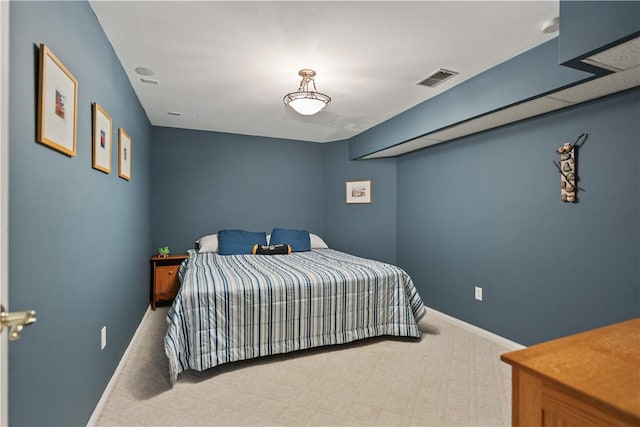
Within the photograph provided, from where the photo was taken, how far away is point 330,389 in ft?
7.37

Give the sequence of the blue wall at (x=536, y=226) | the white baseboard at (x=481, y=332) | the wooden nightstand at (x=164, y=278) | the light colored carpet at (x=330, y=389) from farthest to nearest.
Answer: the wooden nightstand at (x=164, y=278) < the white baseboard at (x=481, y=332) < the blue wall at (x=536, y=226) < the light colored carpet at (x=330, y=389)

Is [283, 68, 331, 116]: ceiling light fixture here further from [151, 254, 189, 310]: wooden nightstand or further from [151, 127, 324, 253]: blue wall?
[151, 254, 189, 310]: wooden nightstand

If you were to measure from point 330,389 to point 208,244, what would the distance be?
8.82ft

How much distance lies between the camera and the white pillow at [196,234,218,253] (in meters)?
4.31

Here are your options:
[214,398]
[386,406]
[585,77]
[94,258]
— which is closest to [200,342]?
[214,398]

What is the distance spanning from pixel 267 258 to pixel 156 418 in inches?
83.3

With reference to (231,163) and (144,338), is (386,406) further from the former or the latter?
(231,163)

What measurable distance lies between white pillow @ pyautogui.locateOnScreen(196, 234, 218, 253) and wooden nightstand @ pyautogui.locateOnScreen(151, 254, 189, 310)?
280mm

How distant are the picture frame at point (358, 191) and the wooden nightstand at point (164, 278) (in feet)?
8.20

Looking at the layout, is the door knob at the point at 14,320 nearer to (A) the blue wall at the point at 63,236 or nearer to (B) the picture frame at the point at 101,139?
(A) the blue wall at the point at 63,236

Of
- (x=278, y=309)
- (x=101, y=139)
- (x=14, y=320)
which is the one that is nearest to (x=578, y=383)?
(x=14, y=320)

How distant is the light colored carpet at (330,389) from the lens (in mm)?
1933

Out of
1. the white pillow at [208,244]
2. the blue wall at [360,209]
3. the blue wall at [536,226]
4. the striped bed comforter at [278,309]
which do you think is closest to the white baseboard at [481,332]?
the blue wall at [536,226]

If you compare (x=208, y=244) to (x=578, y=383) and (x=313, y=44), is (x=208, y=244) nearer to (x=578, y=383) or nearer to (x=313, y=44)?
(x=313, y=44)
